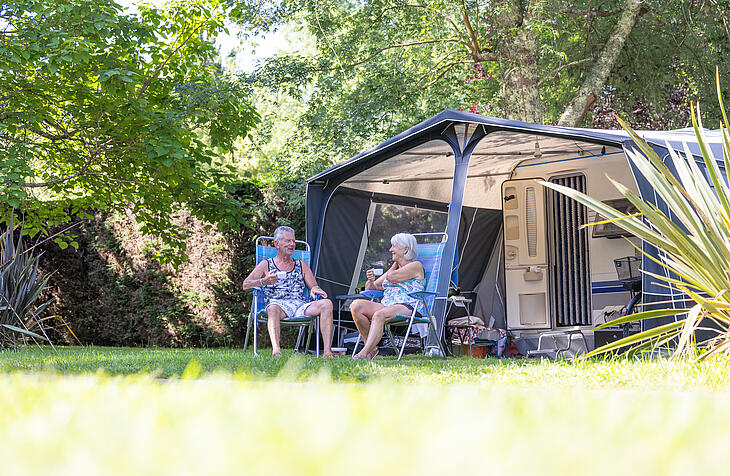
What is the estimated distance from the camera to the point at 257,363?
13.6 ft

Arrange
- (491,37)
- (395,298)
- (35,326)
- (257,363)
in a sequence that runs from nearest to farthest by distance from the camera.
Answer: (257,363) < (395,298) < (35,326) < (491,37)

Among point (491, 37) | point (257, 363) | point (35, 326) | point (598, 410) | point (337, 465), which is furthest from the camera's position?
point (491, 37)

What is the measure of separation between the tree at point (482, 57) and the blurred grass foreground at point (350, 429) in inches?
255

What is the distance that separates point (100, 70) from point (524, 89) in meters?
4.70

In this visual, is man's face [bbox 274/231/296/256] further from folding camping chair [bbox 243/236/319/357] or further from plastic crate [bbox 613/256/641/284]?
plastic crate [bbox 613/256/641/284]

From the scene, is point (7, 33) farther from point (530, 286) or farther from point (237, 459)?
point (237, 459)

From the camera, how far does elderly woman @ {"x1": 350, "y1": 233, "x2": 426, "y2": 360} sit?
4934mm

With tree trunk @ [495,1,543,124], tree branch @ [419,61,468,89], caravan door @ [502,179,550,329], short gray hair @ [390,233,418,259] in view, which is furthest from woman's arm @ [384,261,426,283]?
tree branch @ [419,61,468,89]

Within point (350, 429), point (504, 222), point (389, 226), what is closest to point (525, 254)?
point (504, 222)

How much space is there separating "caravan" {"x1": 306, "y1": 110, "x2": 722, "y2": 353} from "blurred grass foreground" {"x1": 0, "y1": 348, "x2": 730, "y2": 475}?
405 centimetres

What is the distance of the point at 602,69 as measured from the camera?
913 centimetres

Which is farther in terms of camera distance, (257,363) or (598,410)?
(257,363)

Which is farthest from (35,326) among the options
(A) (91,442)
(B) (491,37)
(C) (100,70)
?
(A) (91,442)

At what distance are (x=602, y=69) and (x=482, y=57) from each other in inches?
56.1
